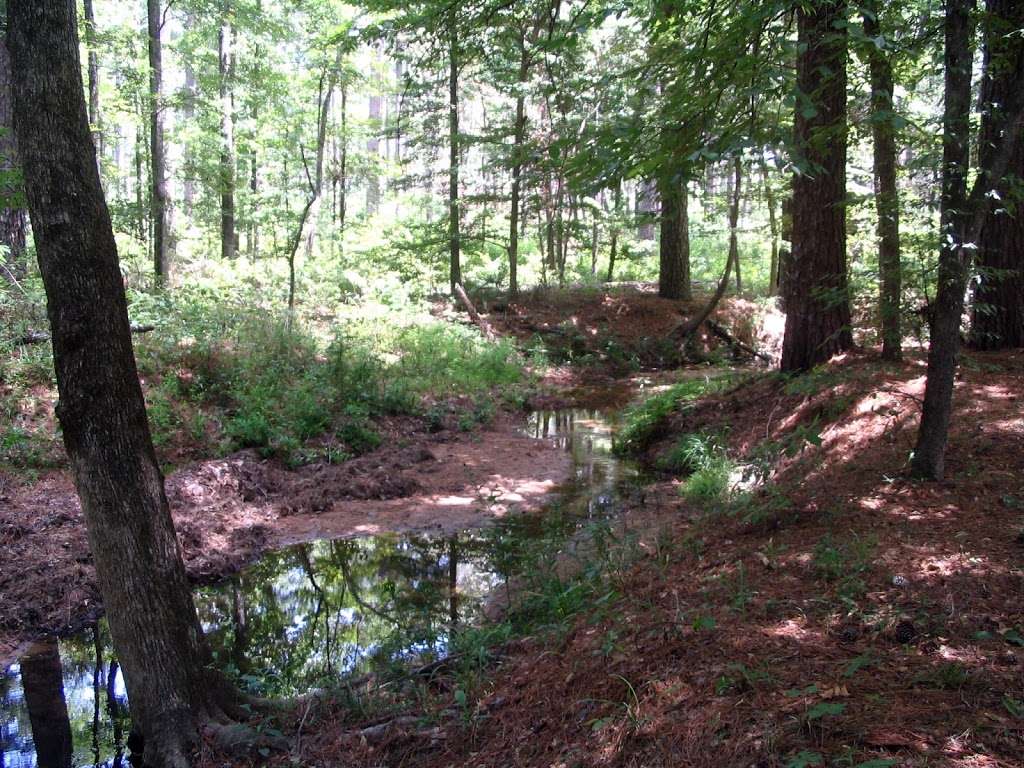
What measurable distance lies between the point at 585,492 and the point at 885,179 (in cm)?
494

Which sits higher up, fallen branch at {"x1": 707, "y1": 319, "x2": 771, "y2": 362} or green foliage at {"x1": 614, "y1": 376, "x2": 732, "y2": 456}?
fallen branch at {"x1": 707, "y1": 319, "x2": 771, "y2": 362}

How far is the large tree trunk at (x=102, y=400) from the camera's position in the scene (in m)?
3.61

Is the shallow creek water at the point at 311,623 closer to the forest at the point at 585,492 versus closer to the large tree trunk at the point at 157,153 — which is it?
the forest at the point at 585,492

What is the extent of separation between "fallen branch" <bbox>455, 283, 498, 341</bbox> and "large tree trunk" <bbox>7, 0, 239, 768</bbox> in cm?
1323

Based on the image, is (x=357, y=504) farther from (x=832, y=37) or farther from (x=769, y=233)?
(x=769, y=233)

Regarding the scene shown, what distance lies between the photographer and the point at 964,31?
423 cm

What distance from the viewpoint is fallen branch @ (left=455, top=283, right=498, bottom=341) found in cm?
1744

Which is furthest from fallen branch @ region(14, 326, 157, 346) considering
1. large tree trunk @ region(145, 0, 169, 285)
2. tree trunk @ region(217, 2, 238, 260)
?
tree trunk @ region(217, 2, 238, 260)

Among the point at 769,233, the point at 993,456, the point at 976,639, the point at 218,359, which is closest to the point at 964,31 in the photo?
the point at 993,456

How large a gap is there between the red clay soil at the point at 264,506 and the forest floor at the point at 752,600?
0.03 metres

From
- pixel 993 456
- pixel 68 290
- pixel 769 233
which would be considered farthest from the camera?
pixel 769 233

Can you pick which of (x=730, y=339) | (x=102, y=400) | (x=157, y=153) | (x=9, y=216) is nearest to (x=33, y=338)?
(x=9, y=216)

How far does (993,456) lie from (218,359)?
9.99 meters

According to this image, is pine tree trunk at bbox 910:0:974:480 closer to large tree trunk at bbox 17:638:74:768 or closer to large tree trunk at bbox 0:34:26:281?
large tree trunk at bbox 17:638:74:768
